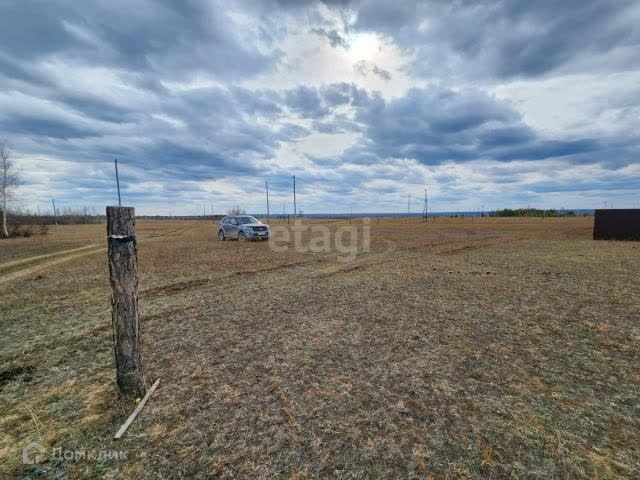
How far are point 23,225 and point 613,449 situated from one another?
4518 centimetres

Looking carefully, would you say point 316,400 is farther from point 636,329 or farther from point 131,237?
point 636,329

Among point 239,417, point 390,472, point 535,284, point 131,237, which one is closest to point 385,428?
point 390,472

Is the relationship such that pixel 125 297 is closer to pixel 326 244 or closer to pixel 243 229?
pixel 326 244

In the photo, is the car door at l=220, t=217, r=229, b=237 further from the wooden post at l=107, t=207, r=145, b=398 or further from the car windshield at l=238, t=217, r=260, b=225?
the wooden post at l=107, t=207, r=145, b=398

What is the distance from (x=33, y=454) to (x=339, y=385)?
269 cm

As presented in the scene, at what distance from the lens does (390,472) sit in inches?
87.2

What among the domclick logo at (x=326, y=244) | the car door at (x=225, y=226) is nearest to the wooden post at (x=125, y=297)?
the domclick logo at (x=326, y=244)

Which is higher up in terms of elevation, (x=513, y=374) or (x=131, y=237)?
(x=131, y=237)

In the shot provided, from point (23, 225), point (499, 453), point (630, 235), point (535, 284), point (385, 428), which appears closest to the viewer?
point (499, 453)

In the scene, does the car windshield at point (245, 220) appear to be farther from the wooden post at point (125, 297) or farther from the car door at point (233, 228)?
the wooden post at point (125, 297)

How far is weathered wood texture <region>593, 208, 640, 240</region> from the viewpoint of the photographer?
18.8 meters

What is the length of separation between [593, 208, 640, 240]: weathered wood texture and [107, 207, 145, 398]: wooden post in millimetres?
26196

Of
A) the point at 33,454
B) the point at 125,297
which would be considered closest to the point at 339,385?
the point at 125,297

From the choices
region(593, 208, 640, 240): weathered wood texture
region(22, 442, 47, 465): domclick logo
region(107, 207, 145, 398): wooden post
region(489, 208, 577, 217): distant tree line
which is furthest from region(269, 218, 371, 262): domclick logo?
region(489, 208, 577, 217): distant tree line
